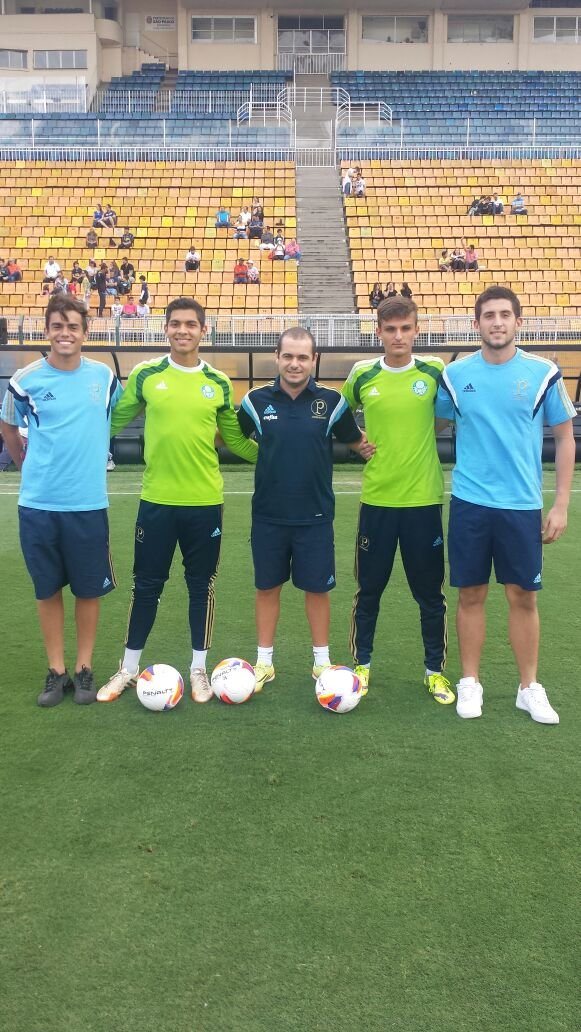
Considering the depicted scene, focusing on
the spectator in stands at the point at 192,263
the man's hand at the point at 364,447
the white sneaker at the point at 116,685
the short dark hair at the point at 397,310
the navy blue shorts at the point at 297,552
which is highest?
the spectator in stands at the point at 192,263

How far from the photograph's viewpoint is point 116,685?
4.29 meters

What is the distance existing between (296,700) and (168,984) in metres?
2.00

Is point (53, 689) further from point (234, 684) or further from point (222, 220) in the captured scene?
point (222, 220)

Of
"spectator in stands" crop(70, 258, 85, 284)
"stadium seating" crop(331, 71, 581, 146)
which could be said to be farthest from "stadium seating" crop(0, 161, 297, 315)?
"stadium seating" crop(331, 71, 581, 146)

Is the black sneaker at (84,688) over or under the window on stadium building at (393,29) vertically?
under

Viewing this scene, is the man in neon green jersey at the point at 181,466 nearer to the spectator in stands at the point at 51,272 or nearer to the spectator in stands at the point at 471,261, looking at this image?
the spectator in stands at the point at 51,272

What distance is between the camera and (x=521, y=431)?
3.81 metres

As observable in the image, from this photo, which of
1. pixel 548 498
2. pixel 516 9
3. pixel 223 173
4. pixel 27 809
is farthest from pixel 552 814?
pixel 516 9

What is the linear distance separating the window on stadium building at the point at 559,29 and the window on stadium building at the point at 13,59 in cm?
1744

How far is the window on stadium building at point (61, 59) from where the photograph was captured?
2953 centimetres

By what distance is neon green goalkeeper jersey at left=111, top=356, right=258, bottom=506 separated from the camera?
4.07 m

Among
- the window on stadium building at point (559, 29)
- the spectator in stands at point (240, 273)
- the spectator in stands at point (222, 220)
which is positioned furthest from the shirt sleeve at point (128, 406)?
the window on stadium building at point (559, 29)

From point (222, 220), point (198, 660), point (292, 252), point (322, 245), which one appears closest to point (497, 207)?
point (322, 245)

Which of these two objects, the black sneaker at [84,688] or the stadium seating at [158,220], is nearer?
the black sneaker at [84,688]
